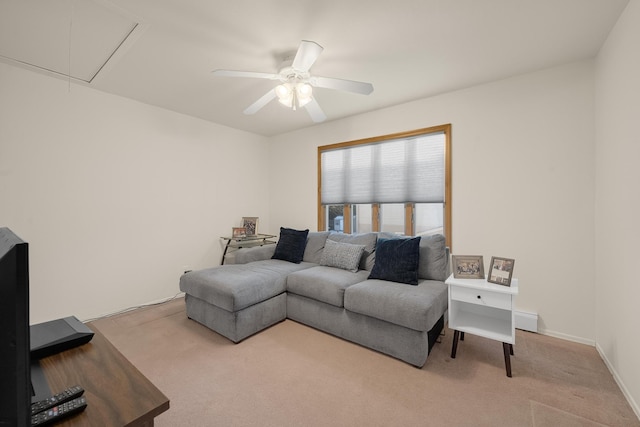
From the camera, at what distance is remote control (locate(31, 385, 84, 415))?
2.44 ft

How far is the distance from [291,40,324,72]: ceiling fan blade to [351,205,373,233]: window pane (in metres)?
2.27

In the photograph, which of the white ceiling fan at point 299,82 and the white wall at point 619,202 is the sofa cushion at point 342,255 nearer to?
the white ceiling fan at point 299,82

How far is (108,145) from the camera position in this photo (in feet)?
9.96

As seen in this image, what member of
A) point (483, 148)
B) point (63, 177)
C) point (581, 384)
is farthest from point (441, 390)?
point (63, 177)

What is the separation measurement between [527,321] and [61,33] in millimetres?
4648

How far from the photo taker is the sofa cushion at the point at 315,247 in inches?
139

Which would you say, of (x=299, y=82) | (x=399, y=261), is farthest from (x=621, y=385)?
(x=299, y=82)

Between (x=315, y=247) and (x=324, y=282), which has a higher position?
(x=315, y=247)

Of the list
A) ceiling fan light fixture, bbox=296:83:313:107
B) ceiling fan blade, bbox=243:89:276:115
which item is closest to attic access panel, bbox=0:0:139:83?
ceiling fan blade, bbox=243:89:276:115

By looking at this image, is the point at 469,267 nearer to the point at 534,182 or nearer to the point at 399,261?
the point at 399,261

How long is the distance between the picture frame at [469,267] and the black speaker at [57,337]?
2419 mm

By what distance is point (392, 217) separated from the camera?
364 cm

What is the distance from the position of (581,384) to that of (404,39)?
2757 millimetres

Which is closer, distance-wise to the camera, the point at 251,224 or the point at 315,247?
the point at 315,247
